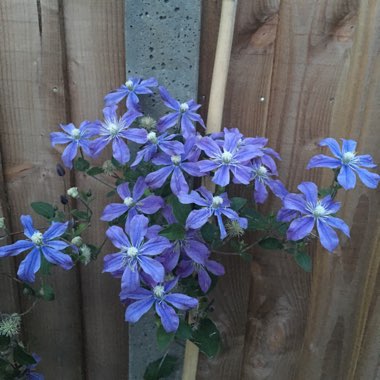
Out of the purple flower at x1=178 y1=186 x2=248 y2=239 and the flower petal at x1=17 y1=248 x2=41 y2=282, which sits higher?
the purple flower at x1=178 y1=186 x2=248 y2=239

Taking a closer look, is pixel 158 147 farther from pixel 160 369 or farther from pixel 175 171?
pixel 160 369

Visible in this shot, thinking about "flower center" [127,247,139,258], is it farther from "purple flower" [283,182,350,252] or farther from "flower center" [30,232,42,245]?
"purple flower" [283,182,350,252]

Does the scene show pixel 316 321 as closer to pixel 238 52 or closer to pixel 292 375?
pixel 292 375

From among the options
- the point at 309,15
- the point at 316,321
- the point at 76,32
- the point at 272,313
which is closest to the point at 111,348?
the point at 272,313

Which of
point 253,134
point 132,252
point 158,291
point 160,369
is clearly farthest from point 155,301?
point 253,134

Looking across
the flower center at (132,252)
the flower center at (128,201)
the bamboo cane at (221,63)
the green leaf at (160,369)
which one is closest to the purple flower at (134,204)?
the flower center at (128,201)

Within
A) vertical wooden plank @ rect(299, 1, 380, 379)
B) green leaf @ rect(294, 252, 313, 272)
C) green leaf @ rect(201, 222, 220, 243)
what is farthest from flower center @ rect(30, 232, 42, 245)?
vertical wooden plank @ rect(299, 1, 380, 379)
